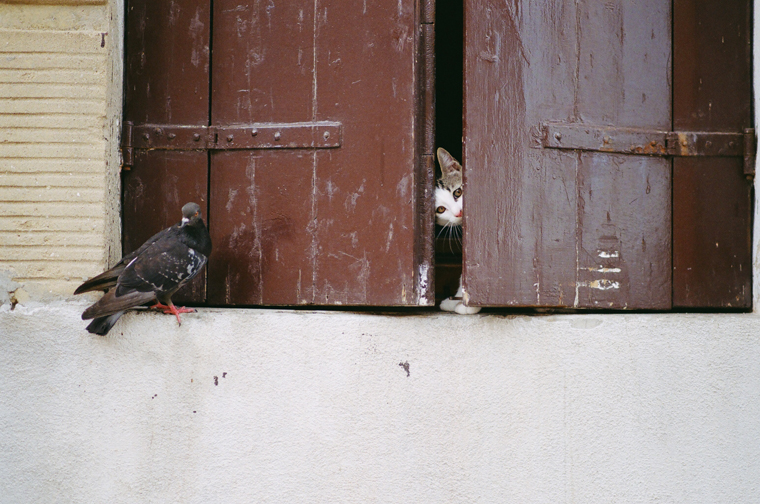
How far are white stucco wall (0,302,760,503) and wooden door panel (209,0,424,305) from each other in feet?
0.55

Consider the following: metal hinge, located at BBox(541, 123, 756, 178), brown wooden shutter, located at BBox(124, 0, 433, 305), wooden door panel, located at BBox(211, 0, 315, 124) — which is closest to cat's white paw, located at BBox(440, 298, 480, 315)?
brown wooden shutter, located at BBox(124, 0, 433, 305)

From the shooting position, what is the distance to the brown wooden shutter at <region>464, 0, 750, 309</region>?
2053 mm

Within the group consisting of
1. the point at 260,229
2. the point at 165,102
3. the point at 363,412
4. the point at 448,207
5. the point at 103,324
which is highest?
the point at 165,102

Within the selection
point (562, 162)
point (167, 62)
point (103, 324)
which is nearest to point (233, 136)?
point (167, 62)

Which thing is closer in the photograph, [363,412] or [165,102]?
[363,412]

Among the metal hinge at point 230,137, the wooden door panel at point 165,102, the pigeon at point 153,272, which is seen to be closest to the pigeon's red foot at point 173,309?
the pigeon at point 153,272

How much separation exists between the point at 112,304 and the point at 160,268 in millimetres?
190

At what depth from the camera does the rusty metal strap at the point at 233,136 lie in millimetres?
2125

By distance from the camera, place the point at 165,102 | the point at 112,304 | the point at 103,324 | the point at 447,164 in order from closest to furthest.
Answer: the point at 112,304
the point at 103,324
the point at 165,102
the point at 447,164

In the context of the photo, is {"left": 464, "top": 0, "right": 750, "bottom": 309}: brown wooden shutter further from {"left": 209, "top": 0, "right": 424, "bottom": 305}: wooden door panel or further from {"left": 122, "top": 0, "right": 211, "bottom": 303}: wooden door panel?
{"left": 122, "top": 0, "right": 211, "bottom": 303}: wooden door panel

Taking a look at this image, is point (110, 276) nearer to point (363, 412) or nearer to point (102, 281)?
point (102, 281)

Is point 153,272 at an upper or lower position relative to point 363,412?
upper

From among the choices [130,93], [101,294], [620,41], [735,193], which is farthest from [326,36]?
[735,193]

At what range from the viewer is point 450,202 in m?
2.29
